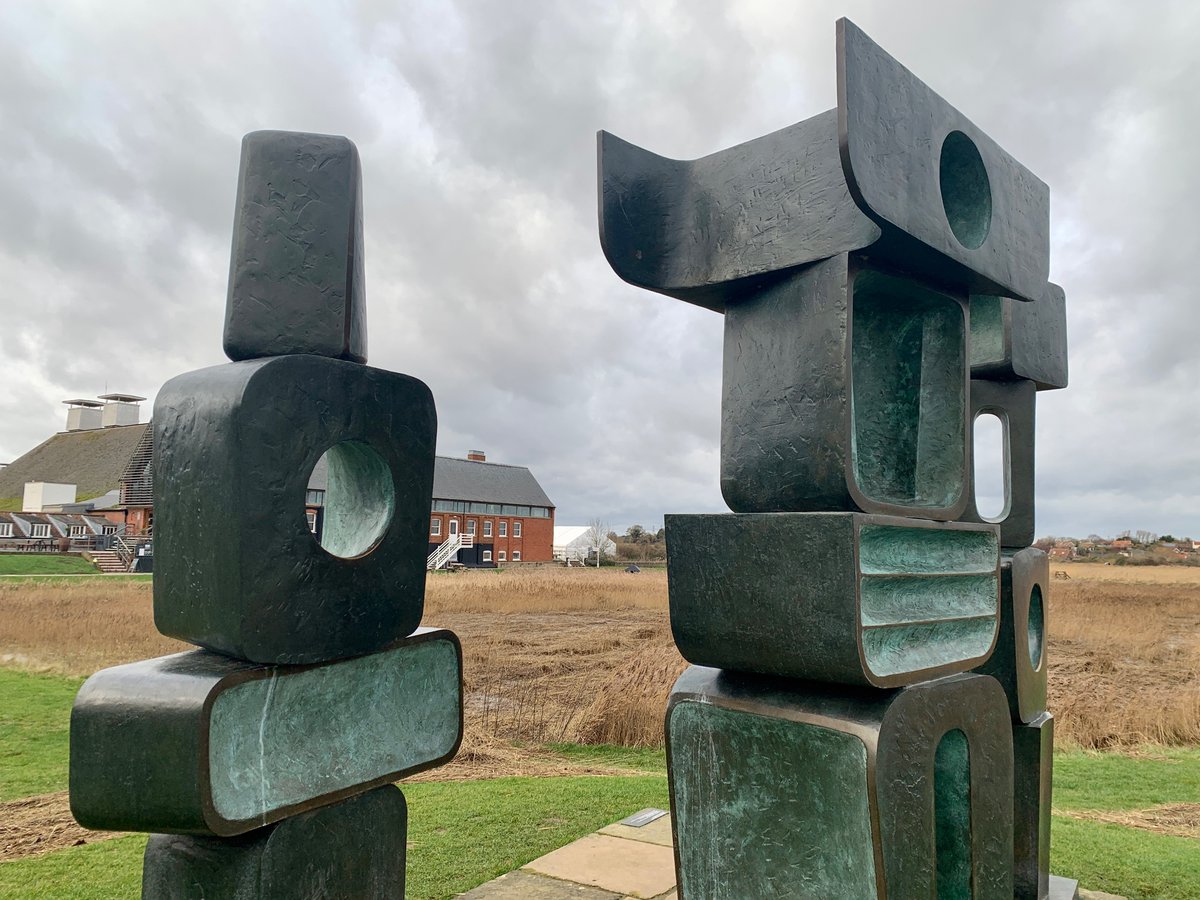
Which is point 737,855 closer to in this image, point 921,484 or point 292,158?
point 921,484

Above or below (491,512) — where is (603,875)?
below

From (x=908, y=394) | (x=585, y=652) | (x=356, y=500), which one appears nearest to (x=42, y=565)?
(x=585, y=652)

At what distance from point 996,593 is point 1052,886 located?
1.74 meters

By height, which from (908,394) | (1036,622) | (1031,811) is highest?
(908,394)

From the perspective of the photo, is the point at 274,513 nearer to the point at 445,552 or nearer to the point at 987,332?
the point at 987,332

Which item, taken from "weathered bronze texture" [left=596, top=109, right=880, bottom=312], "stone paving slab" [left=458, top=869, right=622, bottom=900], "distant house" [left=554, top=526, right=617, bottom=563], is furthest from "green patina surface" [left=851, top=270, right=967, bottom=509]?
"distant house" [left=554, top=526, right=617, bottom=563]

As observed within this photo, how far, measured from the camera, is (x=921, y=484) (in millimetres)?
3340

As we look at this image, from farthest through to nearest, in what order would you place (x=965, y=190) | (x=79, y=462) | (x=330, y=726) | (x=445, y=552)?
1. (x=79, y=462)
2. (x=445, y=552)
3. (x=965, y=190)
4. (x=330, y=726)

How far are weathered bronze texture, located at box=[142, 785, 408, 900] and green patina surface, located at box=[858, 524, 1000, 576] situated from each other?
5.67 ft

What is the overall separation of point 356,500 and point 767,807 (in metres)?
1.72

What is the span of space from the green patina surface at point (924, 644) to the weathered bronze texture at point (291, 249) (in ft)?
6.37

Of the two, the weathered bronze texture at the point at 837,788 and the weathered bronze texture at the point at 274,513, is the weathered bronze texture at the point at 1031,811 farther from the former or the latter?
the weathered bronze texture at the point at 274,513

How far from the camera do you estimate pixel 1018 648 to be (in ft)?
12.7

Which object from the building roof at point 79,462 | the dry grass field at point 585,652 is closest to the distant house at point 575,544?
the building roof at point 79,462
